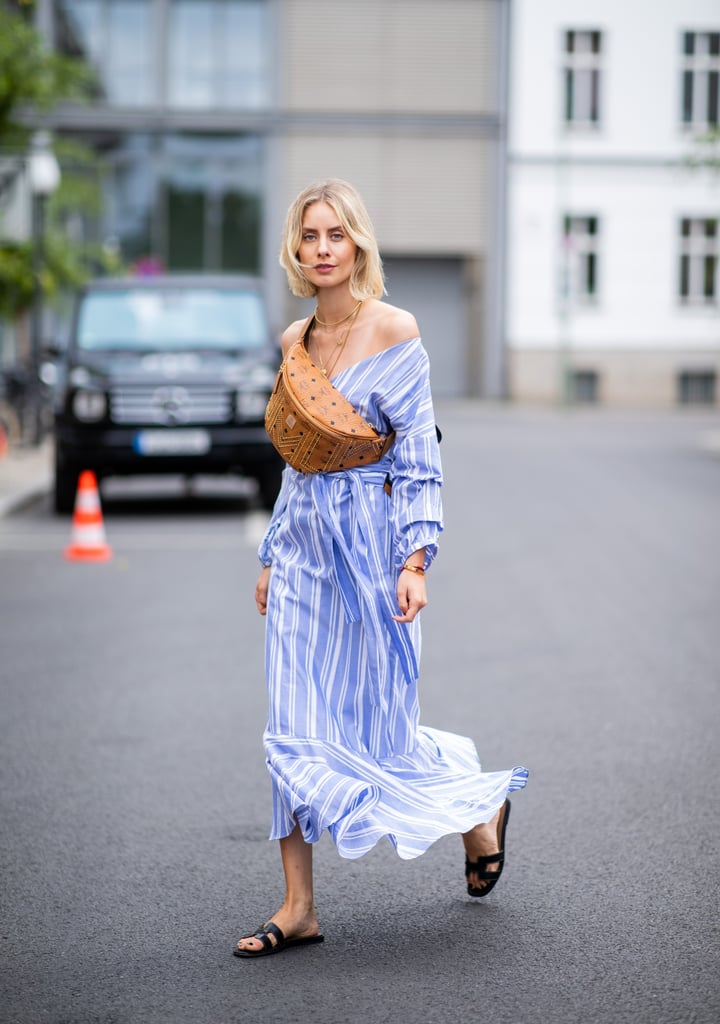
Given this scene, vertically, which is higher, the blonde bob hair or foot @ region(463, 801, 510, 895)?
the blonde bob hair

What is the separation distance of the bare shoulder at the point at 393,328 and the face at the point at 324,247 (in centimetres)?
15

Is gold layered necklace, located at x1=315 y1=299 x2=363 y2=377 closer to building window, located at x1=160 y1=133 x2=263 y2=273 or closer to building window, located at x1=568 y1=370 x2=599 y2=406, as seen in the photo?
building window, located at x1=160 y1=133 x2=263 y2=273

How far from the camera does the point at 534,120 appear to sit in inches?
1524

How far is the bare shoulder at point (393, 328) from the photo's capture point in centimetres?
396

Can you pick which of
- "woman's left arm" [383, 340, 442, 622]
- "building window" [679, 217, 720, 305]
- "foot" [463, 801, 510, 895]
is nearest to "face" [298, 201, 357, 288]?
"woman's left arm" [383, 340, 442, 622]

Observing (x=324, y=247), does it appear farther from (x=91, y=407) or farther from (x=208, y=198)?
(x=208, y=198)

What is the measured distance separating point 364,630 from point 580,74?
123ft

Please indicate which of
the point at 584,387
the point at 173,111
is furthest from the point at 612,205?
the point at 173,111

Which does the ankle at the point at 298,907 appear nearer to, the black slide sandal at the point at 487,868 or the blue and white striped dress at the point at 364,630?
the blue and white striped dress at the point at 364,630

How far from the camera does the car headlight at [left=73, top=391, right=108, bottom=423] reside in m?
13.8

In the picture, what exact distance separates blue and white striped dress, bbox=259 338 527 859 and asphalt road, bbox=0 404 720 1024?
1.16 feet

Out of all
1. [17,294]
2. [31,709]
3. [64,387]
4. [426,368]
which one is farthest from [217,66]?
[426,368]

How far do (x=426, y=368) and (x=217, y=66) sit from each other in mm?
36500

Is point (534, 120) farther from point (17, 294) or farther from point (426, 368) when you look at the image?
point (426, 368)
